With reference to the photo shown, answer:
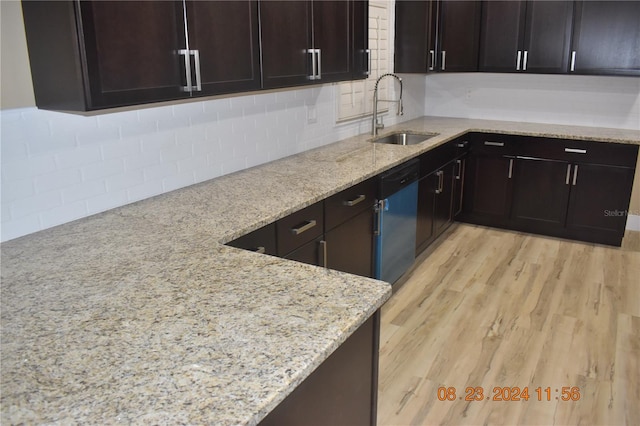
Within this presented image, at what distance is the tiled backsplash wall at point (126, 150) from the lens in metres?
1.92

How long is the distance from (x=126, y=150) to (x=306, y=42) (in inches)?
44.3

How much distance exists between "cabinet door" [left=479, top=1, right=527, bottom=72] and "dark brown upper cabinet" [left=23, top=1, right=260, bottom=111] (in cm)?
309

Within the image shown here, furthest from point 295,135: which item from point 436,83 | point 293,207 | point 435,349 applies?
point 436,83

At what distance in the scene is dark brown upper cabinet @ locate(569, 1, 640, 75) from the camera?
13.4 feet

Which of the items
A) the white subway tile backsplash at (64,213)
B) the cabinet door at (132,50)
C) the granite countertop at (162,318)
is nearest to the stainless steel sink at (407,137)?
the granite countertop at (162,318)

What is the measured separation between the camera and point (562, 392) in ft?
8.26

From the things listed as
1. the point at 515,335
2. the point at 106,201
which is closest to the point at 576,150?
the point at 515,335

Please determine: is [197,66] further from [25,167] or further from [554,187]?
[554,187]

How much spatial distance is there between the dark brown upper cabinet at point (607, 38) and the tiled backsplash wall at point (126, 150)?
247cm

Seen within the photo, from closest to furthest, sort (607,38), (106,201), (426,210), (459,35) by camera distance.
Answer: (106,201), (426,210), (607,38), (459,35)

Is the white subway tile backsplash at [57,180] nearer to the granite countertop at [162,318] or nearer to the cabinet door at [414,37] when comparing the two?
the granite countertop at [162,318]

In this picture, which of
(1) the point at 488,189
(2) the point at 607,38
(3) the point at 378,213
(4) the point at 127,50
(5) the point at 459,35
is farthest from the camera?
(1) the point at 488,189

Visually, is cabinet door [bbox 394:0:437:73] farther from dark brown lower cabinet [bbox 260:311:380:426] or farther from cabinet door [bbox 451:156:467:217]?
dark brown lower cabinet [bbox 260:311:380:426]

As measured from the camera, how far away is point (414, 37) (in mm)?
4410
